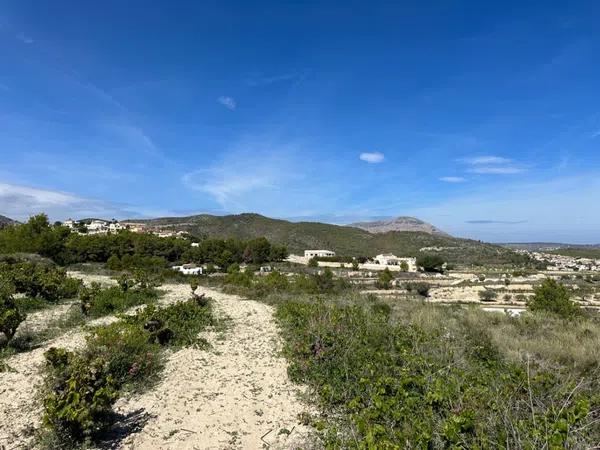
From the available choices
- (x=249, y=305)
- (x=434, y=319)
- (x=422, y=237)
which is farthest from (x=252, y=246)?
(x=422, y=237)

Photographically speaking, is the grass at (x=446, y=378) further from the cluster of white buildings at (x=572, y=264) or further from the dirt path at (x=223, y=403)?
the cluster of white buildings at (x=572, y=264)

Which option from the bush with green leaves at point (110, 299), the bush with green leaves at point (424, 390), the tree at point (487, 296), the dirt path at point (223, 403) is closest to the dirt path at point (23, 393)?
the dirt path at point (223, 403)

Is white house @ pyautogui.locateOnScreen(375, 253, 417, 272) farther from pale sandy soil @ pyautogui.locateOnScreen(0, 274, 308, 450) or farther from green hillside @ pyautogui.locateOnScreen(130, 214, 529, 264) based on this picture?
pale sandy soil @ pyautogui.locateOnScreen(0, 274, 308, 450)

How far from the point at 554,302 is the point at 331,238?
73741mm

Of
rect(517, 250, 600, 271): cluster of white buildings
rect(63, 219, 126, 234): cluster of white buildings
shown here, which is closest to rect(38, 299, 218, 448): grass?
rect(63, 219, 126, 234): cluster of white buildings

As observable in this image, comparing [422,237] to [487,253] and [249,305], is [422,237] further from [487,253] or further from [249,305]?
[249,305]

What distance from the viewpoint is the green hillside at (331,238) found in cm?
8250

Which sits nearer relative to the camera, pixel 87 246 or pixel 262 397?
pixel 262 397

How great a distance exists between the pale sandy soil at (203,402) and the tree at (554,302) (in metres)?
11.6

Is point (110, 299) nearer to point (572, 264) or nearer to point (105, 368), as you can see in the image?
point (105, 368)

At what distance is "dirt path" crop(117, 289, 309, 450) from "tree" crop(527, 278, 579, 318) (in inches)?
459

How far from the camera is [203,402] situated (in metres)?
5.32

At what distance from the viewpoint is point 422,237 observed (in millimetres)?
101500

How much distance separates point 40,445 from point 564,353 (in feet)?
27.9
